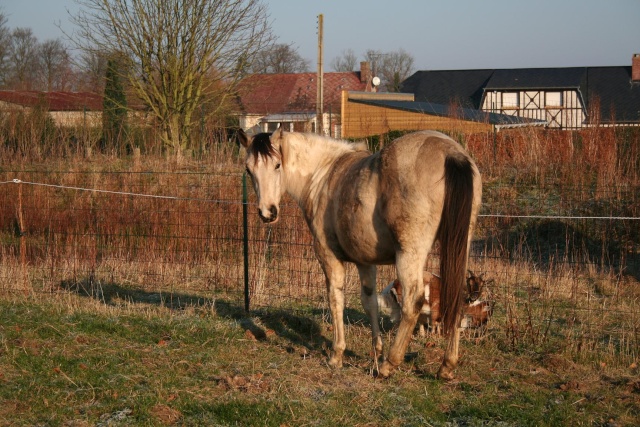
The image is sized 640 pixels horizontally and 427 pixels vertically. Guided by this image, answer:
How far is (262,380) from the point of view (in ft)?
18.0

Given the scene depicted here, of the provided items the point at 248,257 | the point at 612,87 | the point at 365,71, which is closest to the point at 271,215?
the point at 248,257

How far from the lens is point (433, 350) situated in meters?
6.34

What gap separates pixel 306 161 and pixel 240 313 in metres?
2.43

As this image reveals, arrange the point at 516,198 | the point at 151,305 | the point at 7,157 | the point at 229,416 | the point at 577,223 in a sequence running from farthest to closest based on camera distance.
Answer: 1. the point at 7,157
2. the point at 516,198
3. the point at 577,223
4. the point at 151,305
5. the point at 229,416

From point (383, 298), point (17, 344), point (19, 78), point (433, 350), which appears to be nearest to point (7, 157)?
point (17, 344)

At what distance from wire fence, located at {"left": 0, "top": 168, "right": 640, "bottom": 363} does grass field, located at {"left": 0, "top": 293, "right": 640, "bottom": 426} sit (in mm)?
811

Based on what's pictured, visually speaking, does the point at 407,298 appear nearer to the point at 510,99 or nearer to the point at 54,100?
the point at 54,100

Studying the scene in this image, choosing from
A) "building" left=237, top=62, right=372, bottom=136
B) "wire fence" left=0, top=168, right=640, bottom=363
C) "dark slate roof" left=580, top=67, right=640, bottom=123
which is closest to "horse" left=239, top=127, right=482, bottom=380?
"wire fence" left=0, top=168, right=640, bottom=363

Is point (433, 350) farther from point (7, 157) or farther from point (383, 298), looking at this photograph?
point (7, 157)

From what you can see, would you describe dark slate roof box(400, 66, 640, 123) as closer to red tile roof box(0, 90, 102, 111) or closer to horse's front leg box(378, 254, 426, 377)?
red tile roof box(0, 90, 102, 111)

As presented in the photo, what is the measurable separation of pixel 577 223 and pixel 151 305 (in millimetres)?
7648

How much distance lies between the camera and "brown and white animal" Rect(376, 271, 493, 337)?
6977 millimetres

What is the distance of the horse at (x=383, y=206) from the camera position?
5.08 meters

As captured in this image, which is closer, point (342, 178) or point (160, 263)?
point (342, 178)
